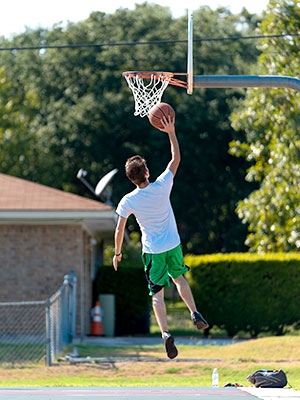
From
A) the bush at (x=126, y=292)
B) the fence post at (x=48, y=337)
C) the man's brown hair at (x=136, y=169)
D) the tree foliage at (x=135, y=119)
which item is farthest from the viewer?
the tree foliage at (x=135, y=119)

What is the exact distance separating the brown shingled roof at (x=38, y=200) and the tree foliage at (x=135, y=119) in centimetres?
1847

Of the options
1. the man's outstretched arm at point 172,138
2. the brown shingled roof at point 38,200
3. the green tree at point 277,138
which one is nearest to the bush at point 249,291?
the green tree at point 277,138

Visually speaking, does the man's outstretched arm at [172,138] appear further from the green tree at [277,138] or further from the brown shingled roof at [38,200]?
the green tree at [277,138]

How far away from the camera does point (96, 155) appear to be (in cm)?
4422

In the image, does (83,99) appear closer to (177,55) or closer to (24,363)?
(177,55)

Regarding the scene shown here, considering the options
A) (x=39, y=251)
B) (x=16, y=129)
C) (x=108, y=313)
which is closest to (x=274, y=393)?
(x=39, y=251)

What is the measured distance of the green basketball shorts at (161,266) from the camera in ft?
29.8

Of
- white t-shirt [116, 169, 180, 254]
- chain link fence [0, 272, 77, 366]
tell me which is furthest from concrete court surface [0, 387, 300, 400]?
chain link fence [0, 272, 77, 366]

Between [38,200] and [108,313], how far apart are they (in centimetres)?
432

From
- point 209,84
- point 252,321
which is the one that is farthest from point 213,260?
point 209,84

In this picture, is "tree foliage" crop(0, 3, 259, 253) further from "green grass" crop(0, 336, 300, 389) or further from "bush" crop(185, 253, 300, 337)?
"green grass" crop(0, 336, 300, 389)

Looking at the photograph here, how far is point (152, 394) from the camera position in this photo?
8258 mm

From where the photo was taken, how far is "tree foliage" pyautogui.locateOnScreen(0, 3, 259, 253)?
43656 millimetres

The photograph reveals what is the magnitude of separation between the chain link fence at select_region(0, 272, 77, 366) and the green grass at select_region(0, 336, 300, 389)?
75 cm
